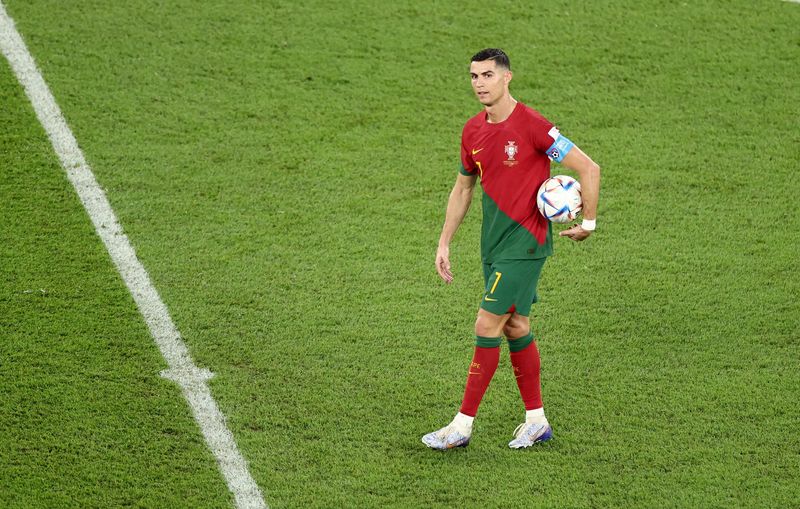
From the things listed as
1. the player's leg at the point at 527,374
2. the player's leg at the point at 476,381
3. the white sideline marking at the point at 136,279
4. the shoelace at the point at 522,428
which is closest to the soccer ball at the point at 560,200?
the player's leg at the point at 527,374

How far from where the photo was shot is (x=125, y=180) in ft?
25.3

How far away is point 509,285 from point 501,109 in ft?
2.66

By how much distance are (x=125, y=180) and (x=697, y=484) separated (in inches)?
177

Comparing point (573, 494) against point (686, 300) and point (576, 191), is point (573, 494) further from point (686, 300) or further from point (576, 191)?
point (686, 300)

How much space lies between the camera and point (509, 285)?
511 cm

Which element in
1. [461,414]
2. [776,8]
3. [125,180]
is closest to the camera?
[461,414]

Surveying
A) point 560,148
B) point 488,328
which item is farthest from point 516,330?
point 560,148

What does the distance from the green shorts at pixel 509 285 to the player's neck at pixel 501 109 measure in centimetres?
67

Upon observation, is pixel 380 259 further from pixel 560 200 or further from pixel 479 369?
pixel 560 200

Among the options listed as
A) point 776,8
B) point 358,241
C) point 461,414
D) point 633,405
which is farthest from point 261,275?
point 776,8

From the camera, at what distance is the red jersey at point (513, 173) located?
16.4 ft


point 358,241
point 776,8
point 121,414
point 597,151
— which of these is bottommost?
point 121,414

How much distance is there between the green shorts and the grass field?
74 cm

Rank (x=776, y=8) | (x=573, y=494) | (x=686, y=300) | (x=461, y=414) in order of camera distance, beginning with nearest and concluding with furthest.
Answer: (x=573, y=494) → (x=461, y=414) → (x=686, y=300) → (x=776, y=8)
